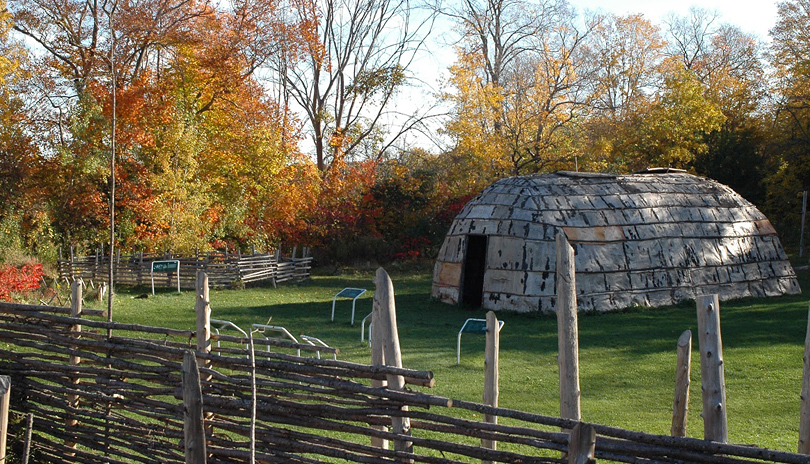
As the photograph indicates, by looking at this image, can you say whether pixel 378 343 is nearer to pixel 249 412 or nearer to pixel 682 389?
pixel 249 412

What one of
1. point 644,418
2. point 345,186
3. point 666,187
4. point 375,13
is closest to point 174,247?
point 345,186

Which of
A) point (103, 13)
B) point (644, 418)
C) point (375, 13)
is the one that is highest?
point (375, 13)

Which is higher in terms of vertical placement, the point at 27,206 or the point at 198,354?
the point at 27,206

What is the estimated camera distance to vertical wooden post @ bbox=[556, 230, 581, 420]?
17.8 ft

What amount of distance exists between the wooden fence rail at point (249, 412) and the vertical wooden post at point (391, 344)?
0.05 meters

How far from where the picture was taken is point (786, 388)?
980cm

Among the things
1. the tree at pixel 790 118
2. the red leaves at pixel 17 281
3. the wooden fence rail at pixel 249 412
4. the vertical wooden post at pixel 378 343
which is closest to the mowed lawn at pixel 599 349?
the red leaves at pixel 17 281

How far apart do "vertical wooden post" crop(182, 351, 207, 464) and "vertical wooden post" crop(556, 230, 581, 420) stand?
262cm

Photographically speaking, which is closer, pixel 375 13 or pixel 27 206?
pixel 27 206

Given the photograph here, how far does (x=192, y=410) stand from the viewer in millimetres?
4645

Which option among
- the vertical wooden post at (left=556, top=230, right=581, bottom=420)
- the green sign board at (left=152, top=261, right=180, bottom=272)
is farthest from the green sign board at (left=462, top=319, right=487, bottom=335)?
the green sign board at (left=152, top=261, right=180, bottom=272)

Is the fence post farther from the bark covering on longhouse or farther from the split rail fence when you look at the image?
the bark covering on longhouse

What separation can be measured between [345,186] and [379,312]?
81.4ft

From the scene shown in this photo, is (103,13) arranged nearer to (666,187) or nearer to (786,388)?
(666,187)
